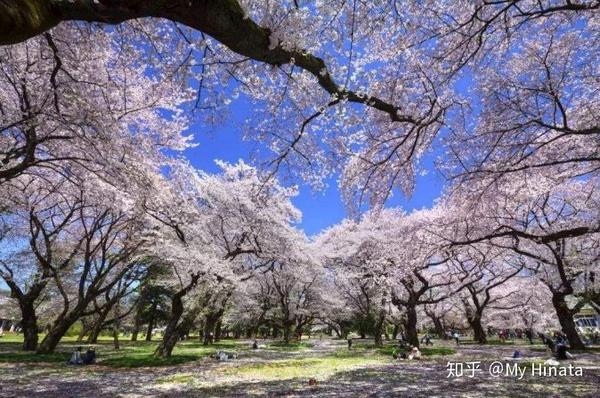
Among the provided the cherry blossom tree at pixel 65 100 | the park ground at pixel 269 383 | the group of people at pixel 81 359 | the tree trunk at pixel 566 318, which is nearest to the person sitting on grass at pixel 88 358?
the group of people at pixel 81 359

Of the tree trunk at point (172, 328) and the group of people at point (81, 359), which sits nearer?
the group of people at point (81, 359)

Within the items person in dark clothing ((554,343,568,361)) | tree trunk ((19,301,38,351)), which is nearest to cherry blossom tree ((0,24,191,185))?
tree trunk ((19,301,38,351))

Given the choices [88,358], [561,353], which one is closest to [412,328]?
[561,353]

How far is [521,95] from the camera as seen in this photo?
24.6ft

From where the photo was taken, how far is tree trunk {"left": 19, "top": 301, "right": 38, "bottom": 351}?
1936cm

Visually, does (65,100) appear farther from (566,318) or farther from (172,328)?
(566,318)

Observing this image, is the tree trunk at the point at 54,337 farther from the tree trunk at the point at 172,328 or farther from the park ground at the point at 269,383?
the tree trunk at the point at 172,328

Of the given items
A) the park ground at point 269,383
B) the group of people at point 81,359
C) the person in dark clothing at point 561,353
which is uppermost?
the person in dark clothing at point 561,353

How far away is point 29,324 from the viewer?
19984 mm

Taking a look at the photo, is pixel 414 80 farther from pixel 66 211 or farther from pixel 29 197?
pixel 66 211

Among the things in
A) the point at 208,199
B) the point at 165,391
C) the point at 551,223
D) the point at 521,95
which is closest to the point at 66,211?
the point at 208,199

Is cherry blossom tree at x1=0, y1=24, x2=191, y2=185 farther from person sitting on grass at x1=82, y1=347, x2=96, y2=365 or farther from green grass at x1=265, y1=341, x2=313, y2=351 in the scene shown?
green grass at x1=265, y1=341, x2=313, y2=351

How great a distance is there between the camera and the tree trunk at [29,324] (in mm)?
19359

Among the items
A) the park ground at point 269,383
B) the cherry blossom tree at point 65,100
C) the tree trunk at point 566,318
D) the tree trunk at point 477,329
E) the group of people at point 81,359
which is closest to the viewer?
the cherry blossom tree at point 65,100
